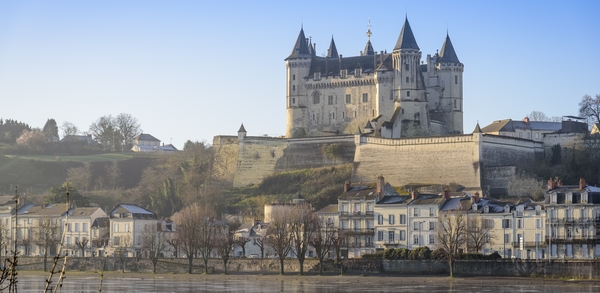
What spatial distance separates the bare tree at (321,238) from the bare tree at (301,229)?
1.26ft

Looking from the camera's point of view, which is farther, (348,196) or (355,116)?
(355,116)

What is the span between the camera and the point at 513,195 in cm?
8025

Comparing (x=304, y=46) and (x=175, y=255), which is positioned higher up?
(x=304, y=46)

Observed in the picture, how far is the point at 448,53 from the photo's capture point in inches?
3979

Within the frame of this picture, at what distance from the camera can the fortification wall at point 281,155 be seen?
9447cm

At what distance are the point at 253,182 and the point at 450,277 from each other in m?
41.4

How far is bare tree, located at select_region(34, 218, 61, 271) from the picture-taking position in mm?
74750

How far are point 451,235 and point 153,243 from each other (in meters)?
22.5

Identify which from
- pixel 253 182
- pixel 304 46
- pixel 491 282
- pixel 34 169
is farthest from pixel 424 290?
pixel 34 169

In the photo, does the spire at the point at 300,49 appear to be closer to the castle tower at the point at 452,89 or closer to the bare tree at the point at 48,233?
the castle tower at the point at 452,89

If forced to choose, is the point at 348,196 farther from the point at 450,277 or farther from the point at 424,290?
the point at 424,290

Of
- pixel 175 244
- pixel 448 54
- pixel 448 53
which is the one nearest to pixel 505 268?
pixel 175 244

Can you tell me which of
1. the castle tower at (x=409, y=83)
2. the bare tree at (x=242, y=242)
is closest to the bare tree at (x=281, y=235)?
the bare tree at (x=242, y=242)

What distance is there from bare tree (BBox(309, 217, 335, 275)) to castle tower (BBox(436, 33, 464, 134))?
32.2 meters
